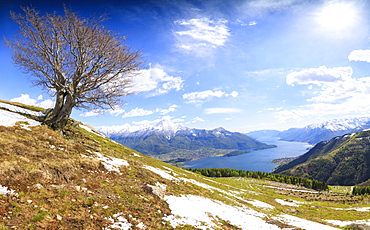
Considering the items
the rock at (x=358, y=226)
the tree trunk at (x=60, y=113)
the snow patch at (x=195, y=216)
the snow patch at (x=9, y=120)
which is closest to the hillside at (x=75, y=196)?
the snow patch at (x=195, y=216)

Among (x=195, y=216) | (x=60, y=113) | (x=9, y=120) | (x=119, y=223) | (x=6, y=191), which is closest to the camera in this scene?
(x=6, y=191)

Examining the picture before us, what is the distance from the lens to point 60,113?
26.1 meters

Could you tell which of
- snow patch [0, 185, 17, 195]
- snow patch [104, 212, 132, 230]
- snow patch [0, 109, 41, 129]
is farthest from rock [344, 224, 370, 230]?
snow patch [0, 109, 41, 129]

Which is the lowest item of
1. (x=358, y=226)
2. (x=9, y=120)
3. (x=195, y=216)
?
(x=358, y=226)

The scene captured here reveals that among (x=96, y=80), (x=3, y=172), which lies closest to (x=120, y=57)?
(x=96, y=80)

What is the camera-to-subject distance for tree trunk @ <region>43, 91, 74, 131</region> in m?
25.5

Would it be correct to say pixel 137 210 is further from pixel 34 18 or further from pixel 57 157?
pixel 34 18

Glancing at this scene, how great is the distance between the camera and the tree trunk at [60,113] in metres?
25.5

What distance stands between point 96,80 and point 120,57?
5.02 meters

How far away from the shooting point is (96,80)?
25.2 metres

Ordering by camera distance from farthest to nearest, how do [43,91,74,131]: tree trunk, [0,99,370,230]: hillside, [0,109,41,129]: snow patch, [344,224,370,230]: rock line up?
[43,91,74,131]: tree trunk, [344,224,370,230]: rock, [0,109,41,129]: snow patch, [0,99,370,230]: hillside

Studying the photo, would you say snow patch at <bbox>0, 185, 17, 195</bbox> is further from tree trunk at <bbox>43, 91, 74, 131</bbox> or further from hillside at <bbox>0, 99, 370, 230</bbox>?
tree trunk at <bbox>43, 91, 74, 131</bbox>

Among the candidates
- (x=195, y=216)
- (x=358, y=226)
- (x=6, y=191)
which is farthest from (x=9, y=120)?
(x=358, y=226)

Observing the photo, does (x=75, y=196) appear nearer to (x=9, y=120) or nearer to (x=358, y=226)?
(x=9, y=120)
